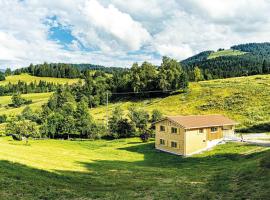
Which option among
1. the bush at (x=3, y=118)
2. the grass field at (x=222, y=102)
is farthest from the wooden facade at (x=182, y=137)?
the bush at (x=3, y=118)

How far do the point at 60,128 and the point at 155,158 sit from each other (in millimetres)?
41059

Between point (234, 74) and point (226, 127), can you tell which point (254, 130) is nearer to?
point (226, 127)

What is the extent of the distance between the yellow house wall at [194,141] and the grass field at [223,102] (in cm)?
2527

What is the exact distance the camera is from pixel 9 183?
2575cm

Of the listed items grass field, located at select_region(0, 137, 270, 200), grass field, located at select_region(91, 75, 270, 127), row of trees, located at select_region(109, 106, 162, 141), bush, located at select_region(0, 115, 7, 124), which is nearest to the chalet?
grass field, located at select_region(0, 137, 270, 200)

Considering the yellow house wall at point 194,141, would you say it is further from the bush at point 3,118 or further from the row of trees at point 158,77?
the bush at point 3,118

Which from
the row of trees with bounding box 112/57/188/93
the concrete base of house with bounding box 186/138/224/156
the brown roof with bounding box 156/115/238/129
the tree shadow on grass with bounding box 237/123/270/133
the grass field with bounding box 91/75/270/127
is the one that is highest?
the row of trees with bounding box 112/57/188/93

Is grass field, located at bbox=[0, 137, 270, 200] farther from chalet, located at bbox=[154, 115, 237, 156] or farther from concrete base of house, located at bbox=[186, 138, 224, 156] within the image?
concrete base of house, located at bbox=[186, 138, 224, 156]

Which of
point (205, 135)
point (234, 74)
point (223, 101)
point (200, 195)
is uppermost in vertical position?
point (234, 74)

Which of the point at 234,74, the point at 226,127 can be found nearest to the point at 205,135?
the point at 226,127

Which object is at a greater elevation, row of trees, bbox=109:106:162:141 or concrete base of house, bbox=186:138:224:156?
row of trees, bbox=109:106:162:141

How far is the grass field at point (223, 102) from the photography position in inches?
3622

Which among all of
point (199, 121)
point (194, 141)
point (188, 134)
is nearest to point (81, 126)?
point (199, 121)

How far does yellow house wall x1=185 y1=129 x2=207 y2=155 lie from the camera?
58.0 m
